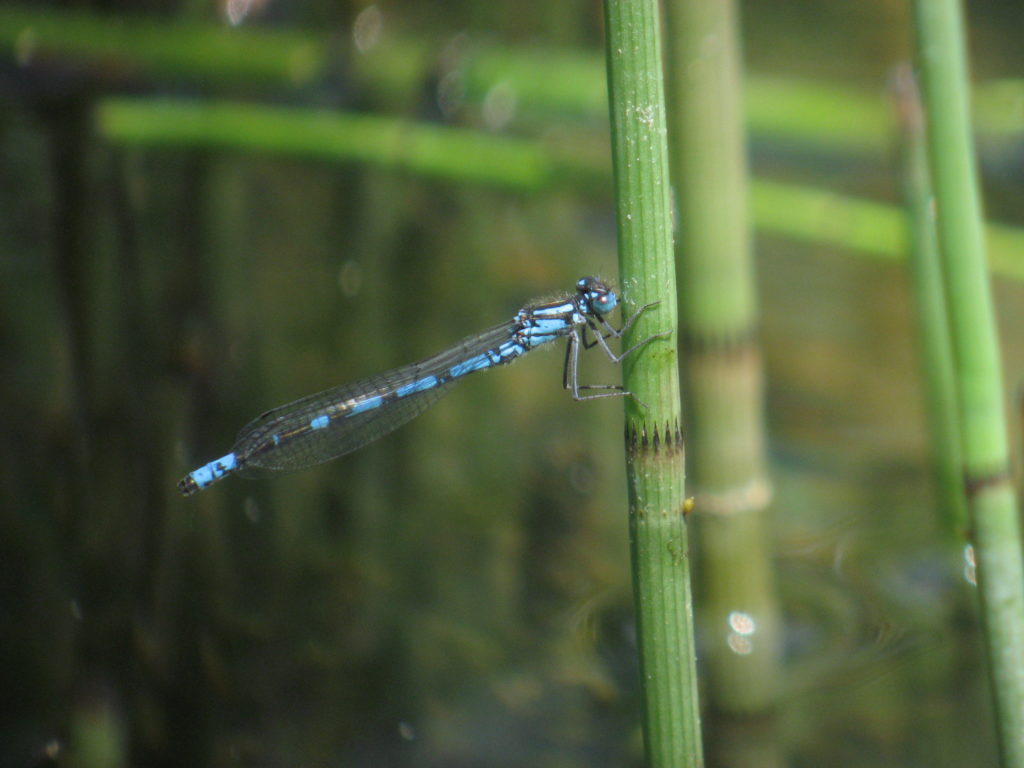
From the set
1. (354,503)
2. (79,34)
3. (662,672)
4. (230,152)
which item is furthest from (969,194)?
(230,152)

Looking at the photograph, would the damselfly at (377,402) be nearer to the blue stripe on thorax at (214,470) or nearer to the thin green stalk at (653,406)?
the blue stripe on thorax at (214,470)

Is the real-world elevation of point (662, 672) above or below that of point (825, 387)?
below

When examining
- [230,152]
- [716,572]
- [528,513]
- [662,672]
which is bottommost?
[662,672]

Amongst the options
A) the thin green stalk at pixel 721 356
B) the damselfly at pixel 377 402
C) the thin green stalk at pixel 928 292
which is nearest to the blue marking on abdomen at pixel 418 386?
the damselfly at pixel 377 402

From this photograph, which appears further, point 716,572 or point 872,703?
point 872,703

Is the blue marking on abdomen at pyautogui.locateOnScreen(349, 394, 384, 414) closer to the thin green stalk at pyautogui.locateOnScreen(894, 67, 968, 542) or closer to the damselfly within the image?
the damselfly

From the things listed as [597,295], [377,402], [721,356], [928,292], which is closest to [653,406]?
[721,356]

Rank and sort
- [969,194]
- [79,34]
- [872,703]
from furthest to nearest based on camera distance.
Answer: [79,34] → [872,703] → [969,194]

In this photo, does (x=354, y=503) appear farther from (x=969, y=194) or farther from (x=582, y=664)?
(x=969, y=194)
